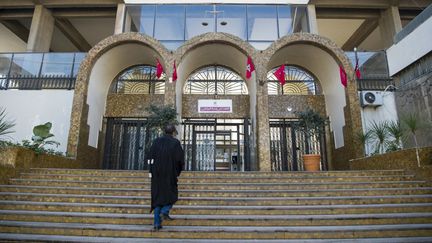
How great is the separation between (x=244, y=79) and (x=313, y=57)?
9.84ft

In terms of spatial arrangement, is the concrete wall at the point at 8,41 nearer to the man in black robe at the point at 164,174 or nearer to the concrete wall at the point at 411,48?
the man in black robe at the point at 164,174

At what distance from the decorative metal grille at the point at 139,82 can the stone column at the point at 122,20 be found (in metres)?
2.25

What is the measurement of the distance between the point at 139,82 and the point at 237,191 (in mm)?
8295

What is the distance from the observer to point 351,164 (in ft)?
28.9

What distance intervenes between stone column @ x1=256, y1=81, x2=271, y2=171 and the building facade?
3 cm

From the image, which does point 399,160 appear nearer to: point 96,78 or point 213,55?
point 213,55

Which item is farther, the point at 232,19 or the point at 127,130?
the point at 232,19

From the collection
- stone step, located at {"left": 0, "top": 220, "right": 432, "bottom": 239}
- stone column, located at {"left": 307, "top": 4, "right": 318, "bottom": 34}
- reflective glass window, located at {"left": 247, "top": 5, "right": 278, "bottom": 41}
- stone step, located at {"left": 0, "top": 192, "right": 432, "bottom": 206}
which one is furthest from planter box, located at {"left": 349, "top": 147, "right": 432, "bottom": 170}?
stone column, located at {"left": 307, "top": 4, "right": 318, "bottom": 34}

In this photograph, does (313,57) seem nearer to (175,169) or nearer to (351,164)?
(351,164)

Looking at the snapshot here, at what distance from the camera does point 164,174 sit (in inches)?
156

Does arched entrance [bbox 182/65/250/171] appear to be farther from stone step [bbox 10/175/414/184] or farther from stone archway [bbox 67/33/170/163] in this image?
stone step [bbox 10/175/414/184]

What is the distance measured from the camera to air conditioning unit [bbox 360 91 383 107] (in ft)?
33.4

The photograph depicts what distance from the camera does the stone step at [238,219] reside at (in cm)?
429

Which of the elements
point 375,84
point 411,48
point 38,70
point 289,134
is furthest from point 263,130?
point 38,70
